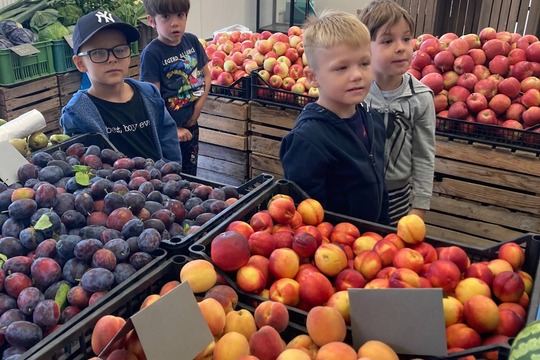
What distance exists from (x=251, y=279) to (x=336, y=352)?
304 millimetres

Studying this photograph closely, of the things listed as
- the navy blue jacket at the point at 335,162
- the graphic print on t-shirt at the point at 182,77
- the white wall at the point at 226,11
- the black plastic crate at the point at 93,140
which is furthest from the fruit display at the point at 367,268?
the white wall at the point at 226,11

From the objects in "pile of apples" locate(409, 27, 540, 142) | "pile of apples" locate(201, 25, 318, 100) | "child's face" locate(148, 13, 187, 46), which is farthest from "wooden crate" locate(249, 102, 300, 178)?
"pile of apples" locate(409, 27, 540, 142)

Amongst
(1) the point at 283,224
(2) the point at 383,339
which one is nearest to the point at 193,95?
(1) the point at 283,224

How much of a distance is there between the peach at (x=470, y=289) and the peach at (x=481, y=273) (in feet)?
0.07

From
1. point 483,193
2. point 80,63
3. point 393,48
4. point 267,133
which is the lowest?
point 483,193

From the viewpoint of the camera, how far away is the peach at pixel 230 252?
1165 millimetres

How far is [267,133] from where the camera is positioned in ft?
10.6

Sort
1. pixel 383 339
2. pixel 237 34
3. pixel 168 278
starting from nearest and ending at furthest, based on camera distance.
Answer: pixel 383 339 → pixel 168 278 → pixel 237 34

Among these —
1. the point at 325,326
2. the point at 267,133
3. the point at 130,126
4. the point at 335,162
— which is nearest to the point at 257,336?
the point at 325,326

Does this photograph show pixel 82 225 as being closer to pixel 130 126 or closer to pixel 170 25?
pixel 130 126

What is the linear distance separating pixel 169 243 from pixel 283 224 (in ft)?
1.06

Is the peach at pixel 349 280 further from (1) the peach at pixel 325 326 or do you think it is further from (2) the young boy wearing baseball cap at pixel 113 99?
(2) the young boy wearing baseball cap at pixel 113 99

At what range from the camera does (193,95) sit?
3018 millimetres

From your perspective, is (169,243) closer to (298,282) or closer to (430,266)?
(298,282)
